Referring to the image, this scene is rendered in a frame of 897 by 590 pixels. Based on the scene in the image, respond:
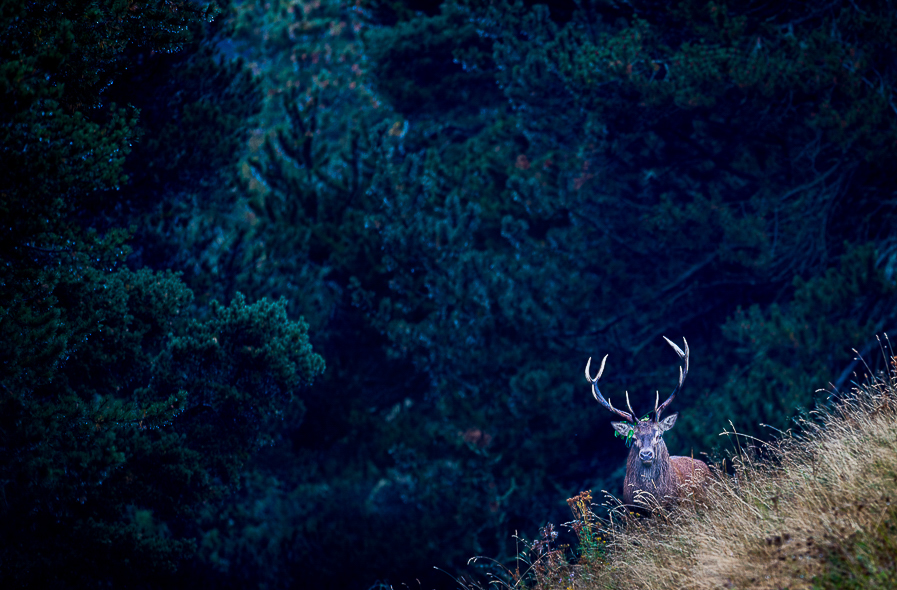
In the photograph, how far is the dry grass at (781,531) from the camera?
4.06m

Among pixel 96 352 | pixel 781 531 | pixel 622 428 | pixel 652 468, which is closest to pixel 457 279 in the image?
pixel 96 352

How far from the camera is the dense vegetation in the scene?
910cm

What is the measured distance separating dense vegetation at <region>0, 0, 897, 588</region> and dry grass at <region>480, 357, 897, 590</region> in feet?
13.8

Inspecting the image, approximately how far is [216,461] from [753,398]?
21.4 ft

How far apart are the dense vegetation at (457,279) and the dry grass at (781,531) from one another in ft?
13.8

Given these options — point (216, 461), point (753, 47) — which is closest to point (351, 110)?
point (753, 47)

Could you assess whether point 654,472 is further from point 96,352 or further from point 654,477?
point 96,352

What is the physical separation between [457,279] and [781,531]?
8.05 m

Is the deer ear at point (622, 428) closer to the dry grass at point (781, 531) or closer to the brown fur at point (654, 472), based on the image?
the brown fur at point (654, 472)

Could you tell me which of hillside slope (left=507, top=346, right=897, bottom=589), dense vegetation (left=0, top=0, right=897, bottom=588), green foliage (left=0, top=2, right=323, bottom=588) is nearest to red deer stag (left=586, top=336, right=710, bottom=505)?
hillside slope (left=507, top=346, right=897, bottom=589)

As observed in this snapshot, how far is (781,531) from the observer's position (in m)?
4.46

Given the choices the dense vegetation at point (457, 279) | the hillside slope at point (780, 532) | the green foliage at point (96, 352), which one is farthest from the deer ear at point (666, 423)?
the green foliage at point (96, 352)

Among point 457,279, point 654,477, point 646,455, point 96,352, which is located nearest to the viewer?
point 646,455

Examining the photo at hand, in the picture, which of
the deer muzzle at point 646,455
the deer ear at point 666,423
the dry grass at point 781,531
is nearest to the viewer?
the dry grass at point 781,531
